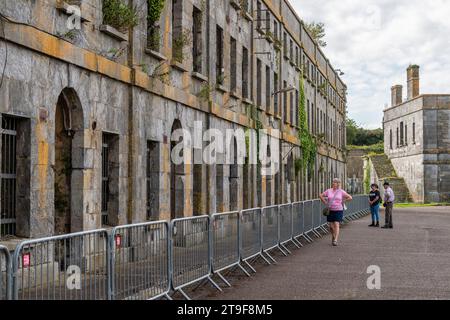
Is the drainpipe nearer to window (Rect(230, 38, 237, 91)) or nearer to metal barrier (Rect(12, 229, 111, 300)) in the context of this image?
metal barrier (Rect(12, 229, 111, 300))

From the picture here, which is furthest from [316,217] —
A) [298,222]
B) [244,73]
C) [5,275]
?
[5,275]

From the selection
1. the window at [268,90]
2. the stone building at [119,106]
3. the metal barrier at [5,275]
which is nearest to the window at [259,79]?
the stone building at [119,106]

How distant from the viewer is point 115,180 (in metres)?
15.0

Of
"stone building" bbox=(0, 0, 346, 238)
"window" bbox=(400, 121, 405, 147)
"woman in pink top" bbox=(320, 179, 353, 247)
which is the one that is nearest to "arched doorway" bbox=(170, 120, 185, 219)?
"stone building" bbox=(0, 0, 346, 238)

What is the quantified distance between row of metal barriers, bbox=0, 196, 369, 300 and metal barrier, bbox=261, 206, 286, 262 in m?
0.28

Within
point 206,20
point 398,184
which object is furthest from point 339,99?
point 206,20

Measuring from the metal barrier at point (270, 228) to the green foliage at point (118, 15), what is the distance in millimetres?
4772

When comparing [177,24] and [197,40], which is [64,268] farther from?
[197,40]

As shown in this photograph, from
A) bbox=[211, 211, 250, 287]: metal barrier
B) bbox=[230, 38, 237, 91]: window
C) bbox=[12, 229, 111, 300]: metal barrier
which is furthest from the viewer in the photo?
bbox=[230, 38, 237, 91]: window

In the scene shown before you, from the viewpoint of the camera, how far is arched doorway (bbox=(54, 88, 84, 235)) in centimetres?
1320

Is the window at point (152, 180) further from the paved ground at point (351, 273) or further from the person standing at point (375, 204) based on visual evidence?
the person standing at point (375, 204)

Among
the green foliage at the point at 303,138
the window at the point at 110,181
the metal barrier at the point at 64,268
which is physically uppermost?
the green foliage at the point at 303,138

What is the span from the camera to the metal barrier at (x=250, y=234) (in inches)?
539

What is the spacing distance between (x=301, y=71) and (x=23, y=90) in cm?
2949
